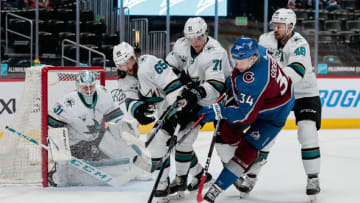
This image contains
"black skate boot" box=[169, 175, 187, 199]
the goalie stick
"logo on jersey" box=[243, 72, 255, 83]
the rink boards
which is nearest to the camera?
"logo on jersey" box=[243, 72, 255, 83]

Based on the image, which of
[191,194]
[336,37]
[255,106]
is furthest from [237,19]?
[255,106]

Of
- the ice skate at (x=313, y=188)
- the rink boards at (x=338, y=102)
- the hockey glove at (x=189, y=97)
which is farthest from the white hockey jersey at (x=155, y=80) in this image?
the rink boards at (x=338, y=102)

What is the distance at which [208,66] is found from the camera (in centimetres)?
308

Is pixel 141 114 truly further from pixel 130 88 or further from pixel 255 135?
pixel 255 135

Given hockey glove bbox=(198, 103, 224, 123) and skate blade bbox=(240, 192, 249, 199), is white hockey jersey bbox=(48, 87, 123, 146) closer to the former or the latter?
skate blade bbox=(240, 192, 249, 199)

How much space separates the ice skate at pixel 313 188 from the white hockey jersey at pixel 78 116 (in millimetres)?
1313

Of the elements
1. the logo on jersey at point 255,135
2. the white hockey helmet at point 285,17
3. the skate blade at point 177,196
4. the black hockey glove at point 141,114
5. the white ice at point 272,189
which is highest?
the white hockey helmet at point 285,17

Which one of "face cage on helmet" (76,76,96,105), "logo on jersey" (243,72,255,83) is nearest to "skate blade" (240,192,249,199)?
"logo on jersey" (243,72,255,83)

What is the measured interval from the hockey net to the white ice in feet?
0.42

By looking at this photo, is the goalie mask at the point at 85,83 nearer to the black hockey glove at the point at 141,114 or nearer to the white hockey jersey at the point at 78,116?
the white hockey jersey at the point at 78,116

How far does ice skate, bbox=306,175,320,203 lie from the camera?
3.09 metres

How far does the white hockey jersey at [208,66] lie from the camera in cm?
304

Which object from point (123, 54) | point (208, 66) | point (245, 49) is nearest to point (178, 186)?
point (208, 66)

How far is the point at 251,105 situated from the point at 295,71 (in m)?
0.59
